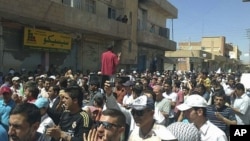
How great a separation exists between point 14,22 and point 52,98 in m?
10.4

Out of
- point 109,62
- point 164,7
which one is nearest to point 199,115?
point 109,62

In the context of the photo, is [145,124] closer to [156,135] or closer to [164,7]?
[156,135]

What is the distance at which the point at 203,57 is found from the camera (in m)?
58.9

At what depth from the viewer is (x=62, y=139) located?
163 inches

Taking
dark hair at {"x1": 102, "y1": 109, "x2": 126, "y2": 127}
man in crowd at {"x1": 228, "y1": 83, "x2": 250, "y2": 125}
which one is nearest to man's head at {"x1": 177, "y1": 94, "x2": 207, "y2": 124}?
dark hair at {"x1": 102, "y1": 109, "x2": 126, "y2": 127}

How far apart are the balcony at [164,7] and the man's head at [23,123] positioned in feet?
99.6

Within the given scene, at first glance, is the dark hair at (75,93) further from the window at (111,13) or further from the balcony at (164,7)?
the balcony at (164,7)

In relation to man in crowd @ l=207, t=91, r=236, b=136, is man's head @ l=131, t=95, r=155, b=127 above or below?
above

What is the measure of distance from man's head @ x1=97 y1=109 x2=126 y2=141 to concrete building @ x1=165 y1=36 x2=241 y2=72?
45.5 meters

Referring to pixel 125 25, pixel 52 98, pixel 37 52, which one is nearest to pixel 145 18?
pixel 125 25

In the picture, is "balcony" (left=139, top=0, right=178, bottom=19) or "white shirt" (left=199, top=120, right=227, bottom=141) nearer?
"white shirt" (left=199, top=120, right=227, bottom=141)

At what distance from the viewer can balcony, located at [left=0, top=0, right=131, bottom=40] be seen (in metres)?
15.4

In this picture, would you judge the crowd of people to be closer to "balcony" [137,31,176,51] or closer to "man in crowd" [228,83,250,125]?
"man in crowd" [228,83,250,125]

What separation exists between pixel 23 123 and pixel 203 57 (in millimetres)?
56984
